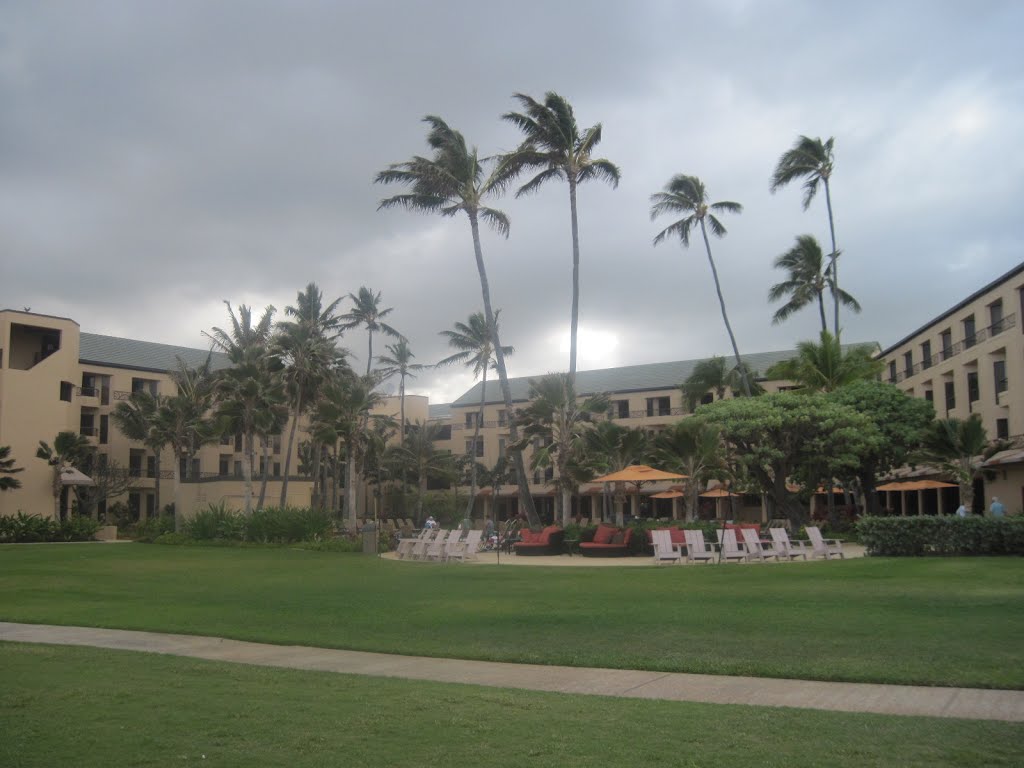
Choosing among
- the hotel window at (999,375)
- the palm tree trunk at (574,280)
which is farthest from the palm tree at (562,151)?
the hotel window at (999,375)

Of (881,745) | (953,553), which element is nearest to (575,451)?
(953,553)

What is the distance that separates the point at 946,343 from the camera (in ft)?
158

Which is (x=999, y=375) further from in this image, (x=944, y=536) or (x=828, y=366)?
(x=944, y=536)

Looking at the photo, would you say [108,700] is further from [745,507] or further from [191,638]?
[745,507]

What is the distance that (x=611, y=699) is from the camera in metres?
7.59

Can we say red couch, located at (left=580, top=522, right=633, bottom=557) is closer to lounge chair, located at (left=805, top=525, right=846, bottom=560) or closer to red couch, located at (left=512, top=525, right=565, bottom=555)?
red couch, located at (left=512, top=525, right=565, bottom=555)

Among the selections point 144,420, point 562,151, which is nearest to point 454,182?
point 562,151

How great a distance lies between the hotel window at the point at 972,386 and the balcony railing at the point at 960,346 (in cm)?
132

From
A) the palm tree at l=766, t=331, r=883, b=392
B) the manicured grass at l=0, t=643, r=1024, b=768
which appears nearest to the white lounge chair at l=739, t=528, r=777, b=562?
the manicured grass at l=0, t=643, r=1024, b=768

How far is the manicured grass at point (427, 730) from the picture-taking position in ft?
18.3

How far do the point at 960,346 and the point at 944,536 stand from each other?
27.8 m

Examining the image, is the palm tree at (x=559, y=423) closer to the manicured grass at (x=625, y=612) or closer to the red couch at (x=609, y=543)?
the red couch at (x=609, y=543)

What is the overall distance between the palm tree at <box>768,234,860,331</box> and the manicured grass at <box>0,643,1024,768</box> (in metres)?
42.7

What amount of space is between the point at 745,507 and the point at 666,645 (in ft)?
181
